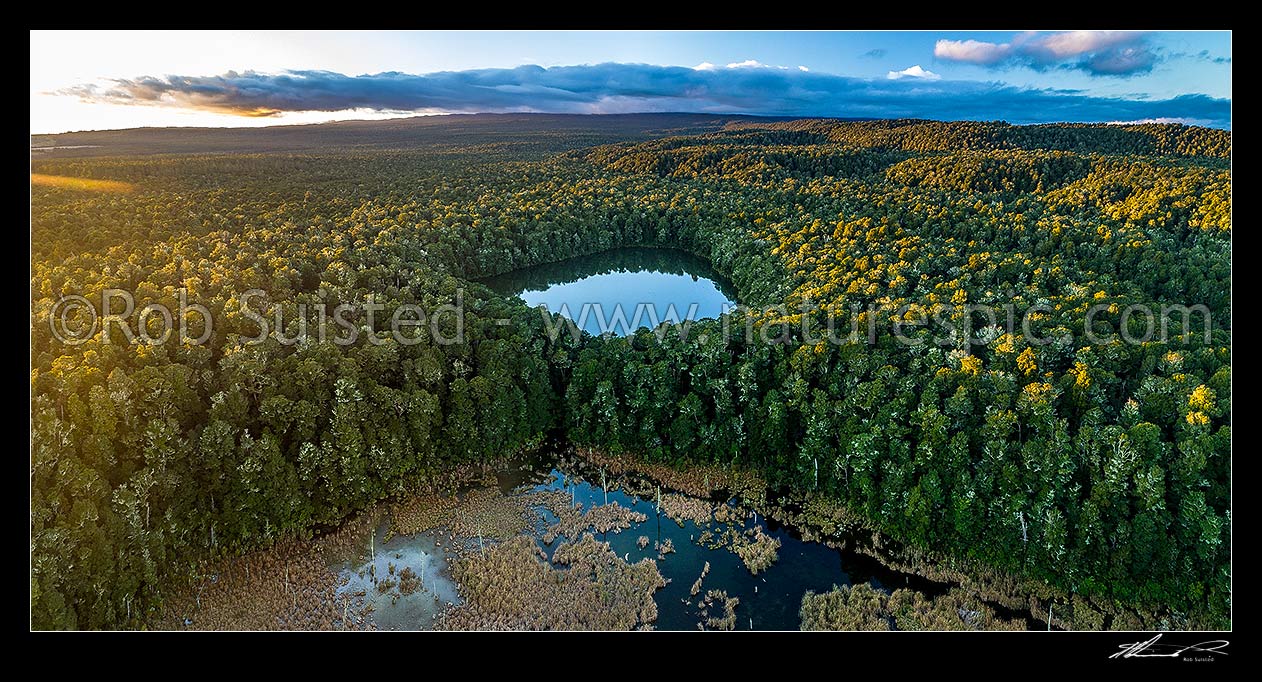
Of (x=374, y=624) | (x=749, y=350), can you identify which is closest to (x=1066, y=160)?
(x=749, y=350)

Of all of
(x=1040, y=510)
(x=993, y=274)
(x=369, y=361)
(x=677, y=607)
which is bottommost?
(x=677, y=607)

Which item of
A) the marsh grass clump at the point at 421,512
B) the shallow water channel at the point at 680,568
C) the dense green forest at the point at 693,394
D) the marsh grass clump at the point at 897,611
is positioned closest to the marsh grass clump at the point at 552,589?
the shallow water channel at the point at 680,568

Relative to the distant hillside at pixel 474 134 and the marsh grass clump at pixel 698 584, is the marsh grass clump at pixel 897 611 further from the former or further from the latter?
the distant hillside at pixel 474 134

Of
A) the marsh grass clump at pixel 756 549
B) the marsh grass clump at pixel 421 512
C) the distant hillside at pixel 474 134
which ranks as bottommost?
the marsh grass clump at pixel 756 549

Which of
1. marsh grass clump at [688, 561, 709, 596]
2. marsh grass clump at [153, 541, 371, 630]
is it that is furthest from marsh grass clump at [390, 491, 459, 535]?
marsh grass clump at [688, 561, 709, 596]

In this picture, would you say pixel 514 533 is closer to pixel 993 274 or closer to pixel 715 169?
pixel 993 274

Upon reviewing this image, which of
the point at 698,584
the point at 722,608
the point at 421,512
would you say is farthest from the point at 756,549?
the point at 421,512
